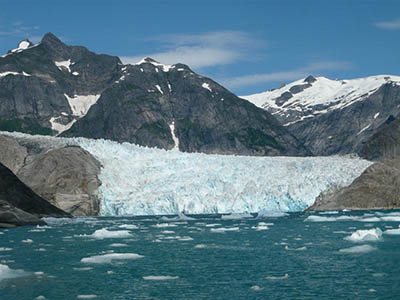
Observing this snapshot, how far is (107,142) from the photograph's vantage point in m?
55.5

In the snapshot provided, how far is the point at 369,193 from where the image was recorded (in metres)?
48.3

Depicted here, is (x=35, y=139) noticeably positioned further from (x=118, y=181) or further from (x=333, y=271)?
(x=333, y=271)

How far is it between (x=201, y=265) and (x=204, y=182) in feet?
98.8

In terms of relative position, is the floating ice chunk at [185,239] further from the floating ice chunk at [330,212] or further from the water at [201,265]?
the floating ice chunk at [330,212]

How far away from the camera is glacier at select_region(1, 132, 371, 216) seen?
4759 cm

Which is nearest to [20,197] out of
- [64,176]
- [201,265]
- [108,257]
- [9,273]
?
[64,176]

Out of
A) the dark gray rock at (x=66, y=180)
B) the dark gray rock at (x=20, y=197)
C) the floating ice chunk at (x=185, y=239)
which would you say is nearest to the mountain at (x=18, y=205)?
the dark gray rock at (x=20, y=197)

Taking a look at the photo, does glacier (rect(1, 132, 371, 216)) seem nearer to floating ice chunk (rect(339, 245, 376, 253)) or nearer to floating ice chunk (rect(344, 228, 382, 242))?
floating ice chunk (rect(344, 228, 382, 242))

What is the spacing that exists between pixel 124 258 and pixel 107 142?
1425 inches

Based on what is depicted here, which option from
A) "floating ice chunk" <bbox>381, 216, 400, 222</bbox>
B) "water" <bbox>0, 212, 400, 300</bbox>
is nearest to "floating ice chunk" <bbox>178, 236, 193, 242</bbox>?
"water" <bbox>0, 212, 400, 300</bbox>

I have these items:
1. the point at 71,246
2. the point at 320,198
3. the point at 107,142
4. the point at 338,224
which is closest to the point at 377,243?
the point at 338,224

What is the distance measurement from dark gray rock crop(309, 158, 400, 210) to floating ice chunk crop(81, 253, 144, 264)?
30.1 meters

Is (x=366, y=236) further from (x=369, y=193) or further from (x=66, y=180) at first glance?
(x=66, y=180)

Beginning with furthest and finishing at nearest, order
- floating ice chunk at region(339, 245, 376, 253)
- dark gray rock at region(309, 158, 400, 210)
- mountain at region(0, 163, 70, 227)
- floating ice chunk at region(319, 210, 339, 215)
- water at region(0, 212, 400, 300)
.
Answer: dark gray rock at region(309, 158, 400, 210)
floating ice chunk at region(319, 210, 339, 215)
mountain at region(0, 163, 70, 227)
floating ice chunk at region(339, 245, 376, 253)
water at region(0, 212, 400, 300)
